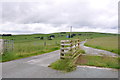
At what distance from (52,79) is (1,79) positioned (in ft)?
6.36

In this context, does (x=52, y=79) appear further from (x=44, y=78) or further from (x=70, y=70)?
(x=70, y=70)

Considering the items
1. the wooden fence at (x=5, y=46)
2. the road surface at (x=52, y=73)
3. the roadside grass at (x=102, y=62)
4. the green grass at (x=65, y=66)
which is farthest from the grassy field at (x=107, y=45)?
the wooden fence at (x=5, y=46)

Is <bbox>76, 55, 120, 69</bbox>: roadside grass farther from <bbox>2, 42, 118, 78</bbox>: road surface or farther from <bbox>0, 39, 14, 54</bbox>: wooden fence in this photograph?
<bbox>0, 39, 14, 54</bbox>: wooden fence

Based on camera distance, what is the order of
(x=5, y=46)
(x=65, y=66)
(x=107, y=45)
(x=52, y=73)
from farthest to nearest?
(x=107, y=45) < (x=5, y=46) < (x=65, y=66) < (x=52, y=73)

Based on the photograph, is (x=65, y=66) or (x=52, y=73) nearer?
(x=52, y=73)

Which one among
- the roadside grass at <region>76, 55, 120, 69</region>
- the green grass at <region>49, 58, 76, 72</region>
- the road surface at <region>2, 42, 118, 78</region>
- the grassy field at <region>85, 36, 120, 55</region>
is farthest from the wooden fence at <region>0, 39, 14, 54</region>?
the grassy field at <region>85, 36, 120, 55</region>

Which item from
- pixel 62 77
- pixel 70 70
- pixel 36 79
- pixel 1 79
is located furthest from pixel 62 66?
pixel 1 79

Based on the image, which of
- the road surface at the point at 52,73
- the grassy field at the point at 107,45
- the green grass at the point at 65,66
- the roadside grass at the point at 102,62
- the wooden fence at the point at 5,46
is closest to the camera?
the road surface at the point at 52,73

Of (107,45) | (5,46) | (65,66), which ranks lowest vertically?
(107,45)

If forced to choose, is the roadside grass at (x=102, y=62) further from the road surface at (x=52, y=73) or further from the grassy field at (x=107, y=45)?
the grassy field at (x=107, y=45)

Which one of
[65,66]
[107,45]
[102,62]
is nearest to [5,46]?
[65,66]

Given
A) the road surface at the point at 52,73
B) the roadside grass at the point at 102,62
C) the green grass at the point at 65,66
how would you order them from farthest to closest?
1. the roadside grass at the point at 102,62
2. the green grass at the point at 65,66
3. the road surface at the point at 52,73

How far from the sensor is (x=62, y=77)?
4.46 metres

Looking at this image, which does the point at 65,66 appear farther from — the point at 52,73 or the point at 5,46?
the point at 5,46
